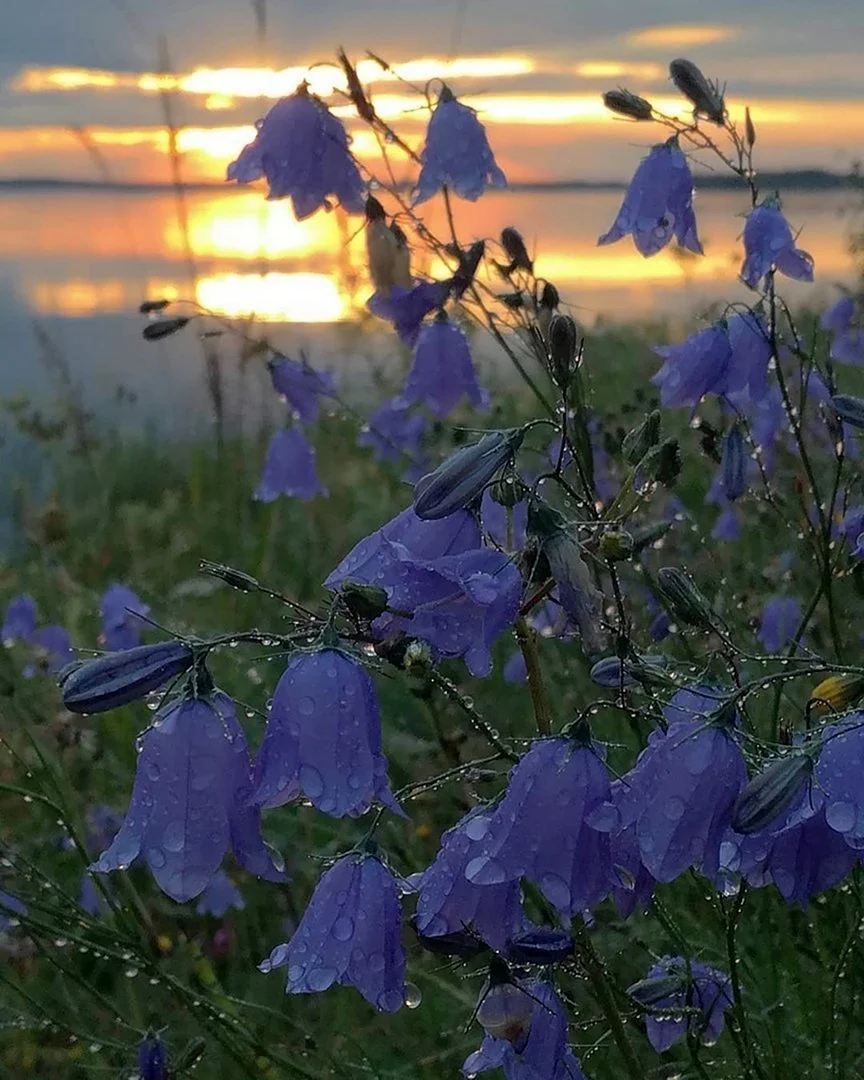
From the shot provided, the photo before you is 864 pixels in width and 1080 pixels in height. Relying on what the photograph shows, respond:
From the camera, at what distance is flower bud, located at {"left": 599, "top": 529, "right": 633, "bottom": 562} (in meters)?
0.81

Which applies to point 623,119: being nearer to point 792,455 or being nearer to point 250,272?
point 792,455

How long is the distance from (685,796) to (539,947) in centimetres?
16

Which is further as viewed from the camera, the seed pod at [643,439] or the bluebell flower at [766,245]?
the bluebell flower at [766,245]

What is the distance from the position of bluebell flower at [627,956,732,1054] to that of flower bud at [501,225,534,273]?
2.73 feet

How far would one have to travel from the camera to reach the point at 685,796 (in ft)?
2.56

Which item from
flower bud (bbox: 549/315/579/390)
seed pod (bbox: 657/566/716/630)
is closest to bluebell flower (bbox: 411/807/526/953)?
seed pod (bbox: 657/566/716/630)

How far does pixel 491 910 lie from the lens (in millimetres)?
839

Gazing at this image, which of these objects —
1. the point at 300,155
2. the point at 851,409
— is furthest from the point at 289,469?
the point at 851,409

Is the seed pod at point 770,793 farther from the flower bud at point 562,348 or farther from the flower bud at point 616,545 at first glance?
the flower bud at point 562,348

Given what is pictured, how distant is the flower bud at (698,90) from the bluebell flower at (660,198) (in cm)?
6

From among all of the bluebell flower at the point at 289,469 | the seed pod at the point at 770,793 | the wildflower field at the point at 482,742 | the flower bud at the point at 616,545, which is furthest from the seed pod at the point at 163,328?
the seed pod at the point at 770,793

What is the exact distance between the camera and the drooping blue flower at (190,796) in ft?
2.72

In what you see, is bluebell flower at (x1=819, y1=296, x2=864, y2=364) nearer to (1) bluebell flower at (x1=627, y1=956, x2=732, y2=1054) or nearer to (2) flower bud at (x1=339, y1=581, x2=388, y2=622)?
(1) bluebell flower at (x1=627, y1=956, x2=732, y2=1054)

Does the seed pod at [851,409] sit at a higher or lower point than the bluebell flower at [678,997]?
higher
